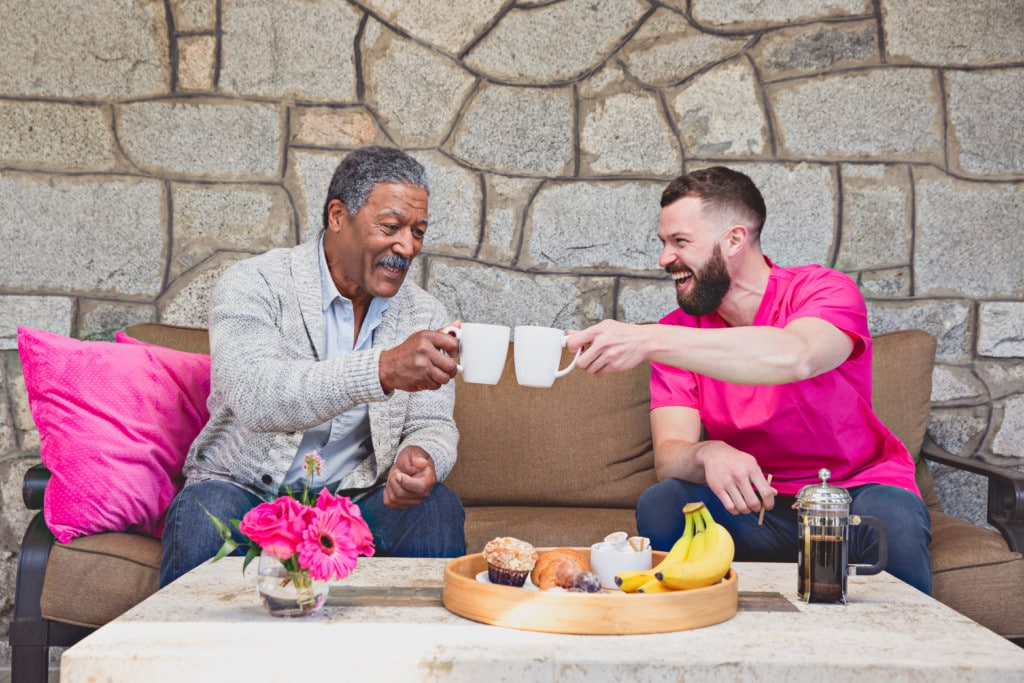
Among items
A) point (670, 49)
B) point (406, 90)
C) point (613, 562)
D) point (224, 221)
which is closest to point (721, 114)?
point (670, 49)

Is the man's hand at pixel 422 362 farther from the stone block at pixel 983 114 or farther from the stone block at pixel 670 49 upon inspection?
the stone block at pixel 983 114

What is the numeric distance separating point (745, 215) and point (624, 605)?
134 centimetres

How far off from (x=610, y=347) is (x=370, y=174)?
0.83m

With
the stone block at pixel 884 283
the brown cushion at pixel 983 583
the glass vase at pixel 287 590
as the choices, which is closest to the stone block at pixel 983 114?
the stone block at pixel 884 283

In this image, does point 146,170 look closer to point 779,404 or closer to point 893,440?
point 779,404

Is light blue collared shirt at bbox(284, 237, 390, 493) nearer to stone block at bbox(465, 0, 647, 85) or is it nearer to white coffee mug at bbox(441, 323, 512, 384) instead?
white coffee mug at bbox(441, 323, 512, 384)

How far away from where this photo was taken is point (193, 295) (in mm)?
2959

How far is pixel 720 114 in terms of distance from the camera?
9.89 ft

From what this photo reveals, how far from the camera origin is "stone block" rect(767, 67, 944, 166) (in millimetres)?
3002

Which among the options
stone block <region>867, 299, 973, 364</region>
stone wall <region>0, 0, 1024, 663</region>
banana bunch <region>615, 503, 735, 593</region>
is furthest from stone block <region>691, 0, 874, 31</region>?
banana bunch <region>615, 503, 735, 593</region>

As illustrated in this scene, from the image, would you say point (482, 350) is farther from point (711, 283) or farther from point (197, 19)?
point (197, 19)

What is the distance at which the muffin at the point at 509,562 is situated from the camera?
150cm

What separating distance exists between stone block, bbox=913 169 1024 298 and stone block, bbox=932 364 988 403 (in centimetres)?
24

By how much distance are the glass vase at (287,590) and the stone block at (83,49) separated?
6.65 feet
